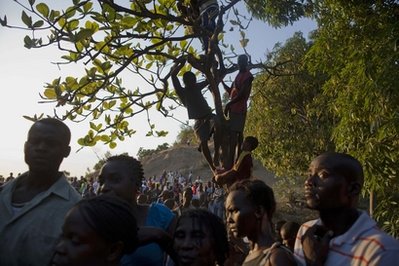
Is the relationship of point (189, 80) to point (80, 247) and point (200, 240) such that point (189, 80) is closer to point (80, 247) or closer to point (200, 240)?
point (200, 240)

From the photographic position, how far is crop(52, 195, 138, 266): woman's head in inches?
66.5

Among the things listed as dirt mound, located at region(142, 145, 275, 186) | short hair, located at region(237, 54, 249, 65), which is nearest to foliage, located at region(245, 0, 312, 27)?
short hair, located at region(237, 54, 249, 65)

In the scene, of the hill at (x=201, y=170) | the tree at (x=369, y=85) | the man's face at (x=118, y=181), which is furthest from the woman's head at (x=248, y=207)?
the hill at (x=201, y=170)

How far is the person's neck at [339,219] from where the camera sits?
2162 millimetres

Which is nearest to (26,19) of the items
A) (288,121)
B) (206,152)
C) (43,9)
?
(43,9)

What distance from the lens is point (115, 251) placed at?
1.75 m

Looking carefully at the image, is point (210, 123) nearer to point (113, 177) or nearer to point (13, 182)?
point (113, 177)

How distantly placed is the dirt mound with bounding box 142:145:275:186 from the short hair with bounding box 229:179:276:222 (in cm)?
3370

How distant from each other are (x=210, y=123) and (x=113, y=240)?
9.53 ft

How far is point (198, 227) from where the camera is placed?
223 cm

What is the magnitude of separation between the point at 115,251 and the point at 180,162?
4029 centimetres

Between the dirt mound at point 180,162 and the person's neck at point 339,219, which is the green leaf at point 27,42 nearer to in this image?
the person's neck at point 339,219

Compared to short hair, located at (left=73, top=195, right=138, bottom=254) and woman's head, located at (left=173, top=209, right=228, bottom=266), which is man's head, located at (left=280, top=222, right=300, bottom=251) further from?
short hair, located at (left=73, top=195, right=138, bottom=254)

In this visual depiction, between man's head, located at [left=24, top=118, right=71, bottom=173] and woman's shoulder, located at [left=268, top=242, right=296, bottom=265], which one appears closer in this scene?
woman's shoulder, located at [left=268, top=242, right=296, bottom=265]
